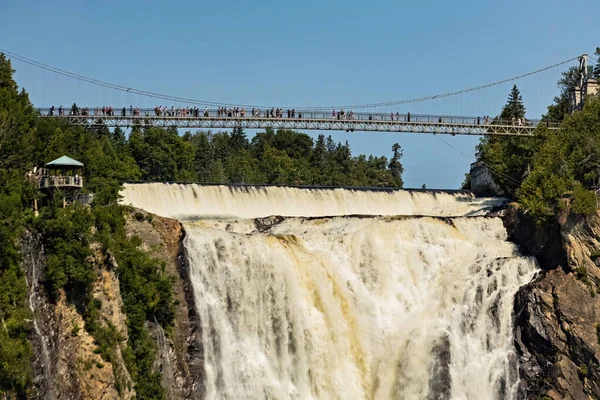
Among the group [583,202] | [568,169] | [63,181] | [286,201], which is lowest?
[286,201]

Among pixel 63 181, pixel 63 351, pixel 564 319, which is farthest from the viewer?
pixel 564 319

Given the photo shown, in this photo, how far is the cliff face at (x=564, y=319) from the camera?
46.1 m

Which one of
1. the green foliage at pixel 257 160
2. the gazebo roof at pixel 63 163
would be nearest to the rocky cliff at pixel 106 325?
the gazebo roof at pixel 63 163

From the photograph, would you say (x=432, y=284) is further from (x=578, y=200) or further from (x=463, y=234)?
(x=578, y=200)

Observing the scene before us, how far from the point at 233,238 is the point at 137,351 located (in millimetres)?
8176

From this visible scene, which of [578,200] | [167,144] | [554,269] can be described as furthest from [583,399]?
[167,144]

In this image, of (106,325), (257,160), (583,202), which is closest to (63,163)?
(106,325)

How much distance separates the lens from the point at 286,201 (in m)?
61.9

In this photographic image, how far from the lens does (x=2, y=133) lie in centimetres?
4422

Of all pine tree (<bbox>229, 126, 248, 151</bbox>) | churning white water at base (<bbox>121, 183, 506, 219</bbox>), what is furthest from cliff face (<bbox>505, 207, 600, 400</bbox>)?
pine tree (<bbox>229, 126, 248, 151</bbox>)

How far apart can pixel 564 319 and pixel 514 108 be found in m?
56.8

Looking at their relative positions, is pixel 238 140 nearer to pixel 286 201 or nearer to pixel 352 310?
pixel 286 201

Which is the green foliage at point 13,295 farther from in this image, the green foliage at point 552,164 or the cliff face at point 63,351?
the green foliage at point 552,164

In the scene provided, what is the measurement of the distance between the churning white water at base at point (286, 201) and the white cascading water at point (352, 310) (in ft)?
24.4
